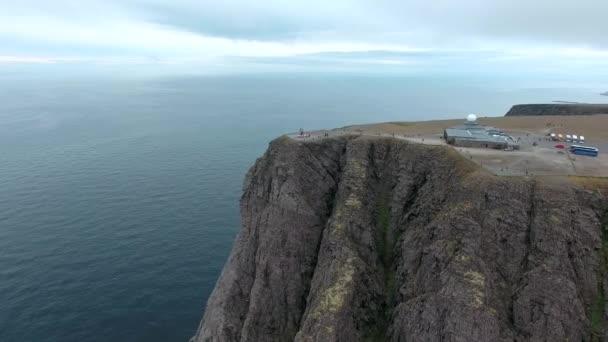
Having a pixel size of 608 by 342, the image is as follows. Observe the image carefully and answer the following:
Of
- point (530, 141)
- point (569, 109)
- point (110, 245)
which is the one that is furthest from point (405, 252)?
point (569, 109)

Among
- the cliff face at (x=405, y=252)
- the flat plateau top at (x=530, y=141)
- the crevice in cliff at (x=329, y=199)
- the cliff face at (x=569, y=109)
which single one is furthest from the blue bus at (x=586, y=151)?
the cliff face at (x=569, y=109)

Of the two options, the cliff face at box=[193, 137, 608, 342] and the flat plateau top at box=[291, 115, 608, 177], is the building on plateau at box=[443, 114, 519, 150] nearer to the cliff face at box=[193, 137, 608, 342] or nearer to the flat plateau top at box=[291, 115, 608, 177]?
the flat plateau top at box=[291, 115, 608, 177]

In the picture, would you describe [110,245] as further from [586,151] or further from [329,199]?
[586,151]

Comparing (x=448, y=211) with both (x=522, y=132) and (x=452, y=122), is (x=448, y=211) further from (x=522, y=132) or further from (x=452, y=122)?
(x=452, y=122)

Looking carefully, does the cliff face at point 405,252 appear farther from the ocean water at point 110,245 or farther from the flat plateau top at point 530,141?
the ocean water at point 110,245

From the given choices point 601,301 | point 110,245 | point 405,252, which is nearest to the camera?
point 601,301

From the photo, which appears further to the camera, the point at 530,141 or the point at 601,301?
the point at 530,141

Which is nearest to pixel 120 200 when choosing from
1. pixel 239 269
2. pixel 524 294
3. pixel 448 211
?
pixel 239 269
